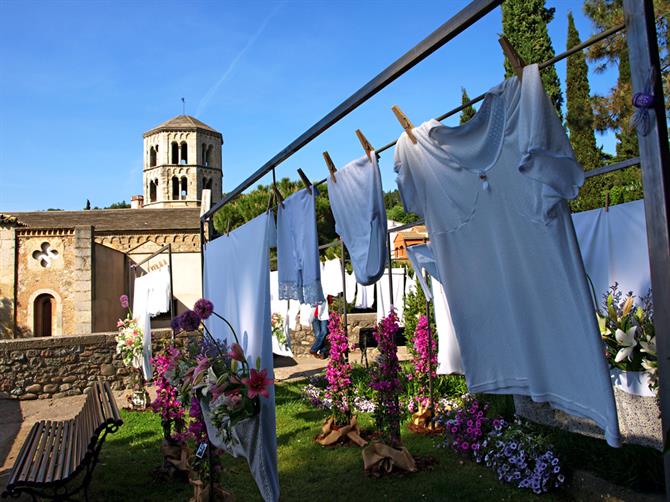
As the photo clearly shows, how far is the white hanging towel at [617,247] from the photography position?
4.08 metres

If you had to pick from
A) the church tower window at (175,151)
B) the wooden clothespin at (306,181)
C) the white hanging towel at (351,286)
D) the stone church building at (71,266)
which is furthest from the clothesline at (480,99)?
the church tower window at (175,151)

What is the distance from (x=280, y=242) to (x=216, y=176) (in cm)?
4471

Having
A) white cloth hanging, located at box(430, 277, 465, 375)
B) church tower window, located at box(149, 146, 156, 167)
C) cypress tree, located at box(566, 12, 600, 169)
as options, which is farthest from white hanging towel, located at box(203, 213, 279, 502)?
church tower window, located at box(149, 146, 156, 167)

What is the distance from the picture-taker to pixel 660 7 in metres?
10.3

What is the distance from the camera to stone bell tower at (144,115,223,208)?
45125 mm

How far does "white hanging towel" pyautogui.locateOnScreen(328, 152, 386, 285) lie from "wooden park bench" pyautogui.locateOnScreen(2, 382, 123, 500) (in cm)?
226

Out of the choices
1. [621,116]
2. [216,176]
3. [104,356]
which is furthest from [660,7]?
[216,176]

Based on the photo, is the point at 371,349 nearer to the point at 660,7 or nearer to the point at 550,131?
the point at 660,7

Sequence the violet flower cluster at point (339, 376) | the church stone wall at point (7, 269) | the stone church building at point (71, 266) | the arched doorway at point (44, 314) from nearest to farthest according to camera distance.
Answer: the violet flower cluster at point (339, 376) → the stone church building at point (71, 266) → the church stone wall at point (7, 269) → the arched doorway at point (44, 314)

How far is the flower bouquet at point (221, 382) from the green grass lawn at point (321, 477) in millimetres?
988

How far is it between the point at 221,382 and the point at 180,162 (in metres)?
45.1

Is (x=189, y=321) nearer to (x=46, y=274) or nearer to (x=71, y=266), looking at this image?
(x=71, y=266)

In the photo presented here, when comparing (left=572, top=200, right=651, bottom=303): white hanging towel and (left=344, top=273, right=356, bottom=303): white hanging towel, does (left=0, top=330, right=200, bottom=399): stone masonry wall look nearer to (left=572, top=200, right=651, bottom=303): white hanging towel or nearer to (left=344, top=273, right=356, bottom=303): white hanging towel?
(left=344, top=273, right=356, bottom=303): white hanging towel

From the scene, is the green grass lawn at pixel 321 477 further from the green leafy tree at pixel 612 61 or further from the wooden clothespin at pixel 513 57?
the green leafy tree at pixel 612 61
